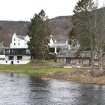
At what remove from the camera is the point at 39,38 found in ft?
458

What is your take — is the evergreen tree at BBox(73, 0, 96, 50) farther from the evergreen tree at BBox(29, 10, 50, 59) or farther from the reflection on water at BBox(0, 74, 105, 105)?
the reflection on water at BBox(0, 74, 105, 105)

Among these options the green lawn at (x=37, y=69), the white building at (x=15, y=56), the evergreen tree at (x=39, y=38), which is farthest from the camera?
the white building at (x=15, y=56)

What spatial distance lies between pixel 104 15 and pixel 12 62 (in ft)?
156

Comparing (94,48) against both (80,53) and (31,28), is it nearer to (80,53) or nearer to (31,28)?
(80,53)

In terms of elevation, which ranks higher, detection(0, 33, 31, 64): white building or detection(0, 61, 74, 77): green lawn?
detection(0, 33, 31, 64): white building

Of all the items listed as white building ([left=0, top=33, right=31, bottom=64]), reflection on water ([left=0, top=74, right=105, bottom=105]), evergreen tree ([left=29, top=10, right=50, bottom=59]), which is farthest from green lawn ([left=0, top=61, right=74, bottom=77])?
reflection on water ([left=0, top=74, right=105, bottom=105])

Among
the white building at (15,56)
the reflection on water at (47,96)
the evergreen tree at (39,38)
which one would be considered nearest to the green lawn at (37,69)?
the evergreen tree at (39,38)

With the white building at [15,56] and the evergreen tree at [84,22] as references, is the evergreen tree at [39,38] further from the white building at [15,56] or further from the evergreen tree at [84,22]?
the evergreen tree at [84,22]

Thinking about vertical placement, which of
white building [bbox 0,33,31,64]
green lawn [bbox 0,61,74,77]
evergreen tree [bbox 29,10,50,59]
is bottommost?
green lawn [bbox 0,61,74,77]

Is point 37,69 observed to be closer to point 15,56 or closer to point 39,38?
point 39,38

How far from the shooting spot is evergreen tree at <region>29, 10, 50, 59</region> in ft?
456

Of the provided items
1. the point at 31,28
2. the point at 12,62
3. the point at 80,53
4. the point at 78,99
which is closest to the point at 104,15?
the point at 80,53

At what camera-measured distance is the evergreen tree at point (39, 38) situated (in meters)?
139

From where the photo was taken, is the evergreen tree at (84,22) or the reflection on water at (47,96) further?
the evergreen tree at (84,22)
